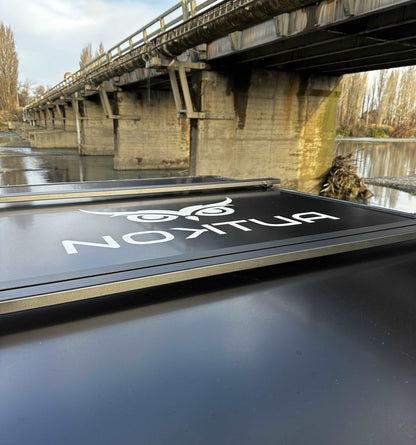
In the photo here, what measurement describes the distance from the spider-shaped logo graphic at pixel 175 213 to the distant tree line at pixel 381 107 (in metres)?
50.5

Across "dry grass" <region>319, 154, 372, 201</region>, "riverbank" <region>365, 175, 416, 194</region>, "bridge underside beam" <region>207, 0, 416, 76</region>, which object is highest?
"bridge underside beam" <region>207, 0, 416, 76</region>

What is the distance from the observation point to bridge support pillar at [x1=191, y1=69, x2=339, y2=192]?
533 inches

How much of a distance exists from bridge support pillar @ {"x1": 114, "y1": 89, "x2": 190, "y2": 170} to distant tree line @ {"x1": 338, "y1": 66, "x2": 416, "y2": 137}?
113 feet

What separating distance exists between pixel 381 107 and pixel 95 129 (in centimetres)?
4365

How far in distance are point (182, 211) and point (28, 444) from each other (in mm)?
2370

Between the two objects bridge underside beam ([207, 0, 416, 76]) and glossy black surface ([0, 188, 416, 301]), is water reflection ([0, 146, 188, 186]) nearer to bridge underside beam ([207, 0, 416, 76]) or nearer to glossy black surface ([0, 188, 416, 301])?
bridge underside beam ([207, 0, 416, 76])

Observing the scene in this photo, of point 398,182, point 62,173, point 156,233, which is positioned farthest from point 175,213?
point 398,182

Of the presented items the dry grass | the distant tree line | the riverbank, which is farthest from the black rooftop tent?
the distant tree line

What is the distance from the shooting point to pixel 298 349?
1426mm

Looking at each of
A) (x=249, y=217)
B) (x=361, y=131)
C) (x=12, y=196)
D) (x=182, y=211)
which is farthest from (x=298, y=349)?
(x=361, y=131)

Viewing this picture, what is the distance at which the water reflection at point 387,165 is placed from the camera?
19.2 metres

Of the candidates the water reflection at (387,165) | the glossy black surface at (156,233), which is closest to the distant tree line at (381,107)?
the water reflection at (387,165)

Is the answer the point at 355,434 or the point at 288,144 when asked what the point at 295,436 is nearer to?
the point at 355,434

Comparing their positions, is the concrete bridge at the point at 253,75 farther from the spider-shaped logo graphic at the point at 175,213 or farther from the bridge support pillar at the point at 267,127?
the spider-shaped logo graphic at the point at 175,213
